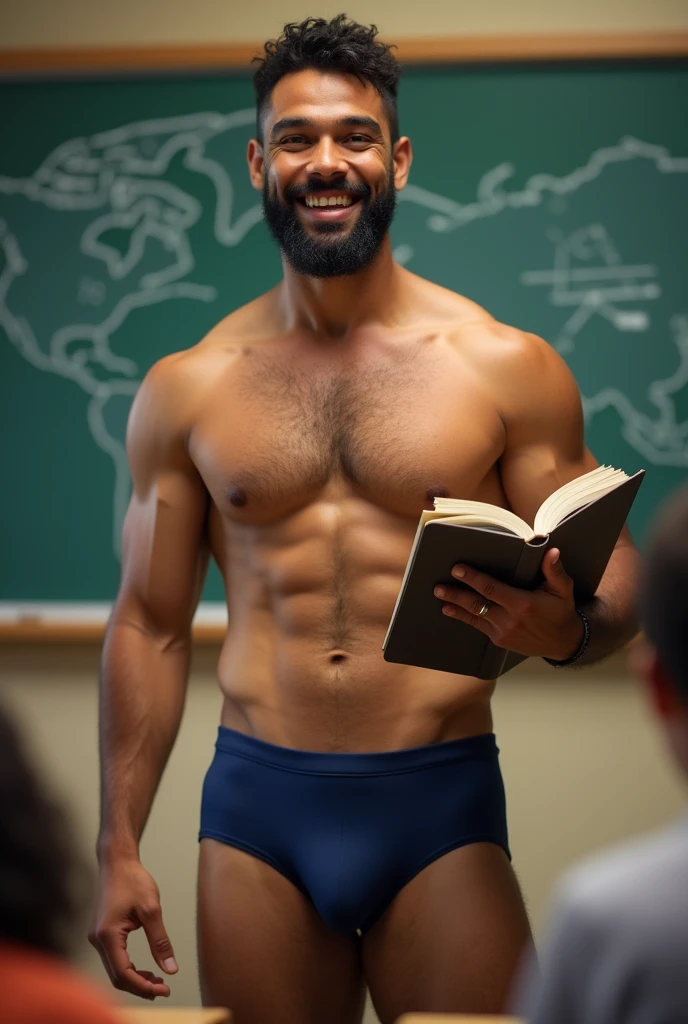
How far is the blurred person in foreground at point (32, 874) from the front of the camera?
72 cm

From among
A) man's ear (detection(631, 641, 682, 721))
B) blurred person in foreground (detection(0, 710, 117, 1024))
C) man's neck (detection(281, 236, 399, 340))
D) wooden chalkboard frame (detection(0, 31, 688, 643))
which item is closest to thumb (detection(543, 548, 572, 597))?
man's neck (detection(281, 236, 399, 340))

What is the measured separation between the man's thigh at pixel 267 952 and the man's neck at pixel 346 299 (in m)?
0.75

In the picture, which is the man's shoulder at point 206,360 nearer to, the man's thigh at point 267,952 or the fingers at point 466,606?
the fingers at point 466,606

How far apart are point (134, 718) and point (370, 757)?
355 mm

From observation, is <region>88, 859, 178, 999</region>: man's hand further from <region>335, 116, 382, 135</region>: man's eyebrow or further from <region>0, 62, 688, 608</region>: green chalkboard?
<region>335, 116, 382, 135</region>: man's eyebrow

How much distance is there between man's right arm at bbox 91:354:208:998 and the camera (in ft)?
5.69

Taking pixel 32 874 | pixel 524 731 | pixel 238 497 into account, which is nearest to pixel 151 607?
pixel 238 497

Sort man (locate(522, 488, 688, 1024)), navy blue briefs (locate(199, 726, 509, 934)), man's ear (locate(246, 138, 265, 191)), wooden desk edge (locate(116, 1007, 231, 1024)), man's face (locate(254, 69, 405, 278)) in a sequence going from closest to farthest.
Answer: man (locate(522, 488, 688, 1024)) → wooden desk edge (locate(116, 1007, 231, 1024)) → navy blue briefs (locate(199, 726, 509, 934)) → man's face (locate(254, 69, 405, 278)) → man's ear (locate(246, 138, 265, 191))

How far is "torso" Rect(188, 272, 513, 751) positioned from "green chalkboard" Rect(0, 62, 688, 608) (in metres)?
0.70

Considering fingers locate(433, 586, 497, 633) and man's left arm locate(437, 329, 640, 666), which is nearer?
fingers locate(433, 586, 497, 633)

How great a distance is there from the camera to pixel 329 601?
1.65 meters

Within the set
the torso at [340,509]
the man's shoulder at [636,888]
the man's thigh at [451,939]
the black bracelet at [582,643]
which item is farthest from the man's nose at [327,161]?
the man's shoulder at [636,888]

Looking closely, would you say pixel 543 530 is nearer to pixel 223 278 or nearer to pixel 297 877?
pixel 297 877

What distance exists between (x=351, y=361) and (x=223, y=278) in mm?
814
